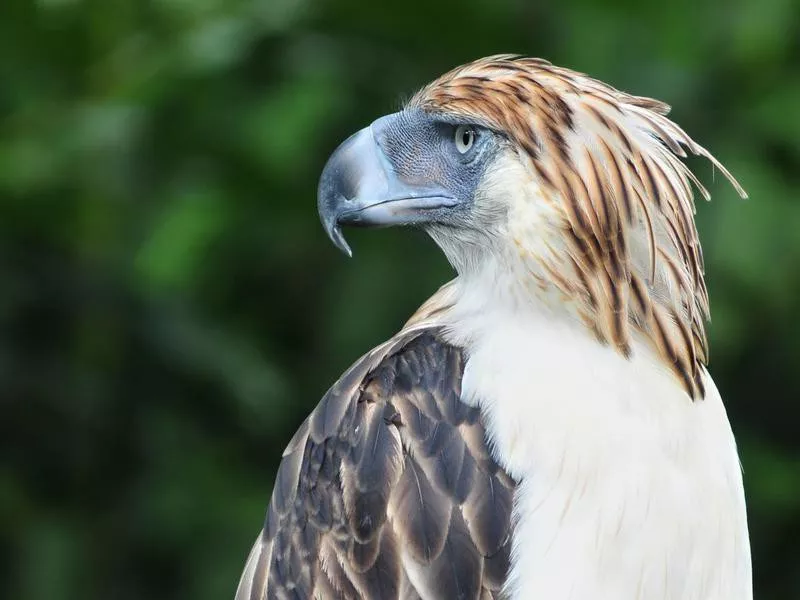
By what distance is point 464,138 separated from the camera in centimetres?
266

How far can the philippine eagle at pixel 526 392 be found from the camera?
2395mm

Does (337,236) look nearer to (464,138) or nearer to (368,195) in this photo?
(368,195)

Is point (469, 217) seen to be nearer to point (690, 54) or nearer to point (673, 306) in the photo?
point (673, 306)

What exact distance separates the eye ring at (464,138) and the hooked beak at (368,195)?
103 millimetres

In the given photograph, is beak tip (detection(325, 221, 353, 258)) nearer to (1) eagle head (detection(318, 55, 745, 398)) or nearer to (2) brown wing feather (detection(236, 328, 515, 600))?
(1) eagle head (detection(318, 55, 745, 398))

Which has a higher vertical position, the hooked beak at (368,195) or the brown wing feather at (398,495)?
the hooked beak at (368,195)

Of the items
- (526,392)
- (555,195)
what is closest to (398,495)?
(526,392)

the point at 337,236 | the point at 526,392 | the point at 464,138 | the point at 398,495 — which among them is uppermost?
the point at 464,138

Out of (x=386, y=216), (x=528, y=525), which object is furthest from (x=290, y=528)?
(x=386, y=216)

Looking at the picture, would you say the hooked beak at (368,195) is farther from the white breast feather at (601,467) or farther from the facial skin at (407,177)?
the white breast feather at (601,467)

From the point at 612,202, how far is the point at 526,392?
43 centimetres

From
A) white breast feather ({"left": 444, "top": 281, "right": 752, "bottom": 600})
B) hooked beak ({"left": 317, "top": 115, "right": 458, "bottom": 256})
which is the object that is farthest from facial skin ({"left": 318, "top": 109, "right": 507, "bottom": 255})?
white breast feather ({"left": 444, "top": 281, "right": 752, "bottom": 600})

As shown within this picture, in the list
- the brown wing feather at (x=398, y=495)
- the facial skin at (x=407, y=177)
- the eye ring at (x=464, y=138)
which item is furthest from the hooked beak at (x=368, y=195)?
the brown wing feather at (x=398, y=495)

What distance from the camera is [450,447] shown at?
2.43 meters
